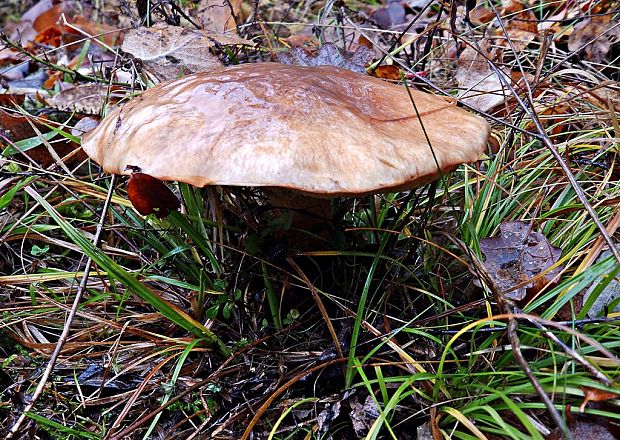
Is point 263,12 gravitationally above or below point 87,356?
above

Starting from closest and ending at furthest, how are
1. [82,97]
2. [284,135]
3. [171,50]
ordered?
[284,135] < [171,50] < [82,97]

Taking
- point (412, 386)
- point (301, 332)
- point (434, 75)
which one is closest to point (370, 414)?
point (412, 386)

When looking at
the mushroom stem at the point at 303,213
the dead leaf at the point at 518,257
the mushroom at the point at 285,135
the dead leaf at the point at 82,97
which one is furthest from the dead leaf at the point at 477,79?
the dead leaf at the point at 82,97

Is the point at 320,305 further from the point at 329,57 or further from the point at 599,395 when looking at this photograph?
the point at 329,57

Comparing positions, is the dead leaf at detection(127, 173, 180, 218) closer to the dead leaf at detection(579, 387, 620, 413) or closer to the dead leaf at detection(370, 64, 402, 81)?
the dead leaf at detection(579, 387, 620, 413)

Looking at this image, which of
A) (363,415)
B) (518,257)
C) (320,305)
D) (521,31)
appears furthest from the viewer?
(521,31)

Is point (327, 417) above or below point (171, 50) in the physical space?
below

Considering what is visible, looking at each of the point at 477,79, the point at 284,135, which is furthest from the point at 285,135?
the point at 477,79

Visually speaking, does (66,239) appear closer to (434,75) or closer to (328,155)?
(328,155)

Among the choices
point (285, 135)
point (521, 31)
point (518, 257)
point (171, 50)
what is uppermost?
point (285, 135)
